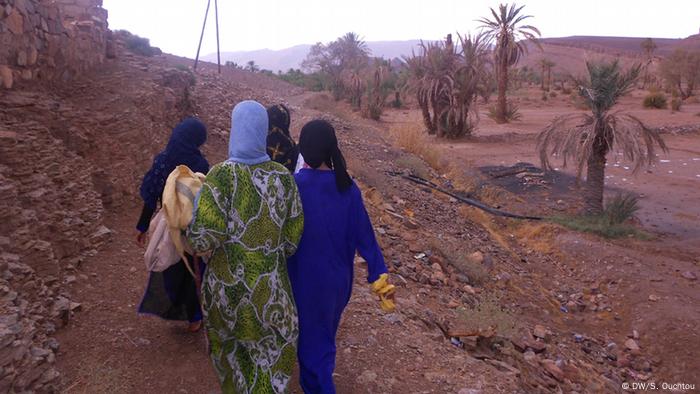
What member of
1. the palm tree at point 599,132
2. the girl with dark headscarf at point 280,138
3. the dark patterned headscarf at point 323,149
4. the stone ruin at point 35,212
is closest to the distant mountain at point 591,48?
the palm tree at point 599,132

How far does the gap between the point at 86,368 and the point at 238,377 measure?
934 millimetres

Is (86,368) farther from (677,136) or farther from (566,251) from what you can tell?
(677,136)

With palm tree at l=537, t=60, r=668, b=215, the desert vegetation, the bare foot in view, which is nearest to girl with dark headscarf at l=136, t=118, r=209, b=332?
the bare foot

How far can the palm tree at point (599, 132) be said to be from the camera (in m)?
8.93

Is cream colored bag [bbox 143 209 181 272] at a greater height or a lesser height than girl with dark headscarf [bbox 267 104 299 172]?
lesser

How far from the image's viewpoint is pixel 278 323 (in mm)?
2562

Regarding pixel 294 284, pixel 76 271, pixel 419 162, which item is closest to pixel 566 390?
pixel 294 284

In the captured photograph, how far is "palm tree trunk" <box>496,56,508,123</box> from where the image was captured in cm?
2213

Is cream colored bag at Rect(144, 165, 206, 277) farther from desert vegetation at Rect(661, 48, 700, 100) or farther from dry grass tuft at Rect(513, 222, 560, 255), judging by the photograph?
desert vegetation at Rect(661, 48, 700, 100)

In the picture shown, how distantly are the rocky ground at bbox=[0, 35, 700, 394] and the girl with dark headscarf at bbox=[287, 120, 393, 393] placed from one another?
702 millimetres

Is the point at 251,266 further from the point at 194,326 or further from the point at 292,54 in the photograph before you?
the point at 292,54

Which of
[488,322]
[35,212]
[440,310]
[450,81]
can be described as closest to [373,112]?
[450,81]

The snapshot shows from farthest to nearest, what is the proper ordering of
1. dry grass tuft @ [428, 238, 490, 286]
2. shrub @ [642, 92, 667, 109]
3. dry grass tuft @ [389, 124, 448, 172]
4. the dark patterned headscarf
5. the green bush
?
shrub @ [642, 92, 667, 109], dry grass tuft @ [389, 124, 448, 172], the green bush, dry grass tuft @ [428, 238, 490, 286], the dark patterned headscarf

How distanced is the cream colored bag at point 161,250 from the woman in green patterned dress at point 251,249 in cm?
29
